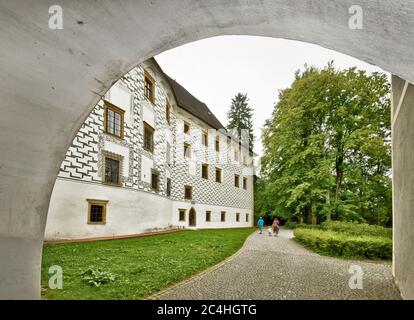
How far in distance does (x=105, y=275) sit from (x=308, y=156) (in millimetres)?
18360

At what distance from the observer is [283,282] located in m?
7.24

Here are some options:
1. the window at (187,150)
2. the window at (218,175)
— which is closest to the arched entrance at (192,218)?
the window at (187,150)

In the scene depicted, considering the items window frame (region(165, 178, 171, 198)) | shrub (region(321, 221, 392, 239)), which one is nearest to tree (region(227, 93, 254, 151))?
window frame (region(165, 178, 171, 198))

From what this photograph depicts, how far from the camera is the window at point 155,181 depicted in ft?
65.3

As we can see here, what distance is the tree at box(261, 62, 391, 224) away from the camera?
20281mm

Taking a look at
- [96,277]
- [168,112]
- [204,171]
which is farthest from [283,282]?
[204,171]

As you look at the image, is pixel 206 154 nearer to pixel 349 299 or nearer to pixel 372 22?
pixel 349 299

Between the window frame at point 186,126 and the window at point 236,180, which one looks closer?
the window frame at point 186,126

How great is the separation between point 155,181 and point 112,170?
4893 mm

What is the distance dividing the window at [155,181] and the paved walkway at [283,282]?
35.6ft

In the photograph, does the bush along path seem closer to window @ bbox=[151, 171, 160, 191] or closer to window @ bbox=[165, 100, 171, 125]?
window @ bbox=[151, 171, 160, 191]

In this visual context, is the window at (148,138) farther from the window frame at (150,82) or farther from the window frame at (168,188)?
the window frame at (168,188)

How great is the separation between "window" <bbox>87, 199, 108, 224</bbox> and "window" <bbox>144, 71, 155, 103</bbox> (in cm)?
813

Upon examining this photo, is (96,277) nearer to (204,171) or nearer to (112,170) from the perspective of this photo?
(112,170)
